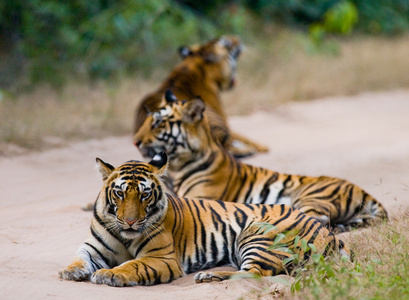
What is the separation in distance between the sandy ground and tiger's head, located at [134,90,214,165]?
917 millimetres

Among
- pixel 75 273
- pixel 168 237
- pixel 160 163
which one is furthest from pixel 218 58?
pixel 75 273

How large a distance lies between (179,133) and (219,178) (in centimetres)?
55

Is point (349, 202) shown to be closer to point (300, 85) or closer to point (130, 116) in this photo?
point (130, 116)

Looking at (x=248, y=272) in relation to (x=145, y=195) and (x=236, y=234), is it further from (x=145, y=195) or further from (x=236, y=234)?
(x=145, y=195)

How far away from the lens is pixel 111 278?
4156 mm

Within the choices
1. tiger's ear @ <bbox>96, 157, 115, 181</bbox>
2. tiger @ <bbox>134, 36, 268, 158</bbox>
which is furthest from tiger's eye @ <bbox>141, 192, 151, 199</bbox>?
tiger @ <bbox>134, 36, 268, 158</bbox>

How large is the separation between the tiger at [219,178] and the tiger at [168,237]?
1032 millimetres

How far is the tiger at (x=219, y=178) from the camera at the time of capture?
229 inches

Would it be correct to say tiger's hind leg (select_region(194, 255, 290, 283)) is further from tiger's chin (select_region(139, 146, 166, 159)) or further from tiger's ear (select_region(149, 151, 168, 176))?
tiger's chin (select_region(139, 146, 166, 159))

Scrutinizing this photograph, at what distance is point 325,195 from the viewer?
586 cm

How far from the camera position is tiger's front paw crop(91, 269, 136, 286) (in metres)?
4.15

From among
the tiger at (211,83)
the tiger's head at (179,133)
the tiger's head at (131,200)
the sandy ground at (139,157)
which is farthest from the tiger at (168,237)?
the tiger at (211,83)

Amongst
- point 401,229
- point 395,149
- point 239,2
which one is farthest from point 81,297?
point 239,2

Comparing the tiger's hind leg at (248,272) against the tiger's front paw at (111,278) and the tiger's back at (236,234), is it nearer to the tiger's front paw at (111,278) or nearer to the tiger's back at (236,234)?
the tiger's back at (236,234)
